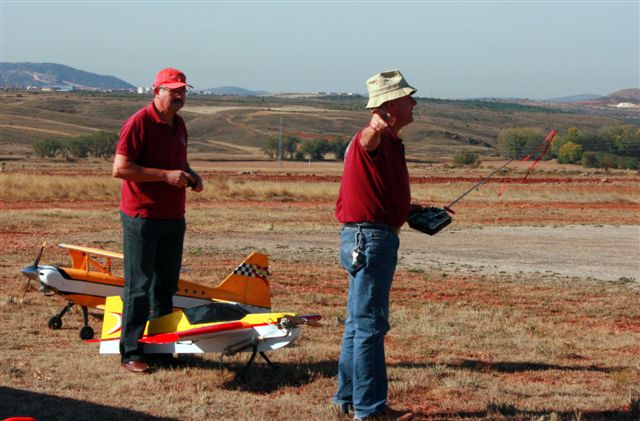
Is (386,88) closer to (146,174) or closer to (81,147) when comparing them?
(146,174)

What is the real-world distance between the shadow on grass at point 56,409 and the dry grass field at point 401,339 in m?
0.01

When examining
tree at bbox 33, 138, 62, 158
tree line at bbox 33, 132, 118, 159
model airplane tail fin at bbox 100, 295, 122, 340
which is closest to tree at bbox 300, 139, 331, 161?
tree line at bbox 33, 132, 118, 159

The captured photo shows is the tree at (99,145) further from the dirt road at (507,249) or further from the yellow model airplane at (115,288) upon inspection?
the yellow model airplane at (115,288)

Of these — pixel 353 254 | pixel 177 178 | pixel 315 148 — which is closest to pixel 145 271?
pixel 177 178

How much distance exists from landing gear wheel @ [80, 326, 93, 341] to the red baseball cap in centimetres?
299

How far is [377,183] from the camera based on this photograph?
5391 millimetres

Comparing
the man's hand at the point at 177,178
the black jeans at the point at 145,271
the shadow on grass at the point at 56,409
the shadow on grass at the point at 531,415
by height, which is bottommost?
the shadow on grass at the point at 56,409

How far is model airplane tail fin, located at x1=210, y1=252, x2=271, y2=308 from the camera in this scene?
9.24 metres

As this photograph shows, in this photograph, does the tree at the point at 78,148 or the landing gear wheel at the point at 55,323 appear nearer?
the landing gear wheel at the point at 55,323

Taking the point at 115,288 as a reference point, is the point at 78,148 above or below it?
below

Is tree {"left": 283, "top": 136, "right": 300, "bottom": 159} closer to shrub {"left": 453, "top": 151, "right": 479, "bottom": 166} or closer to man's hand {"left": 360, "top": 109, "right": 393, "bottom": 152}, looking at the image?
shrub {"left": 453, "top": 151, "right": 479, "bottom": 166}

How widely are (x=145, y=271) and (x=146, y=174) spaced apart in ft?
2.65

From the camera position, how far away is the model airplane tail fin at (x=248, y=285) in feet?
30.3

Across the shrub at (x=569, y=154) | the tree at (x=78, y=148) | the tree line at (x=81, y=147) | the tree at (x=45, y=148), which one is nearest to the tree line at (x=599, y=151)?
the shrub at (x=569, y=154)
